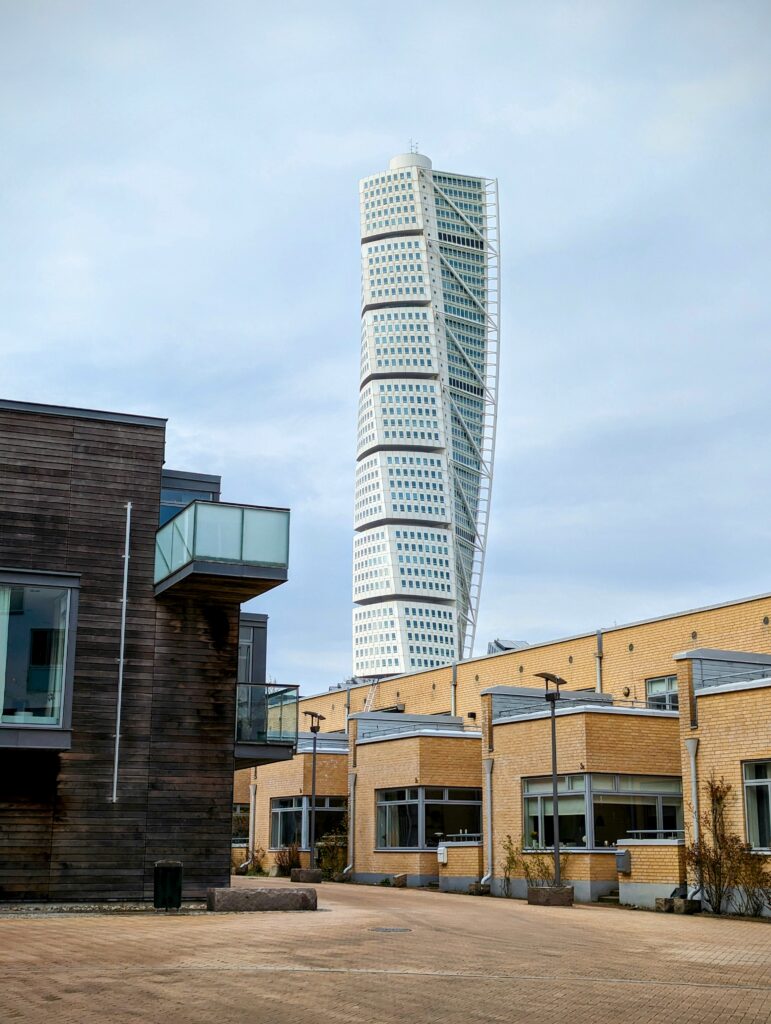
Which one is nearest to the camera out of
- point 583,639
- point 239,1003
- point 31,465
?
point 239,1003

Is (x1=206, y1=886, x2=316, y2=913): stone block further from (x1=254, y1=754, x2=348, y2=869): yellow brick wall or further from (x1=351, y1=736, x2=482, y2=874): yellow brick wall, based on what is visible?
(x1=254, y1=754, x2=348, y2=869): yellow brick wall

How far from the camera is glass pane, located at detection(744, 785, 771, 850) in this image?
24969 millimetres

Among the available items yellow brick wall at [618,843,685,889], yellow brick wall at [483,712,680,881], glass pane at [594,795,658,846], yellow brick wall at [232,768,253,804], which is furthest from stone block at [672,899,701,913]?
yellow brick wall at [232,768,253,804]

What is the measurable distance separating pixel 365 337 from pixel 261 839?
155 metres

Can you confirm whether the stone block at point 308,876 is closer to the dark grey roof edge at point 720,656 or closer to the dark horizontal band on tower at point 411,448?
the dark grey roof edge at point 720,656

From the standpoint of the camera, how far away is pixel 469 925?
807 inches

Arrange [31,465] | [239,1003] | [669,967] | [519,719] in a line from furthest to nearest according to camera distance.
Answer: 1. [519,719]
2. [31,465]
3. [669,967]
4. [239,1003]

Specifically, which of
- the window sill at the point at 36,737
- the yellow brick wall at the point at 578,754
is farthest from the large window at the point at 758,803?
the window sill at the point at 36,737

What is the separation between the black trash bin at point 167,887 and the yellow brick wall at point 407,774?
579 inches

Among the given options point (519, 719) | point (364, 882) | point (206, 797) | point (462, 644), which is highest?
point (462, 644)

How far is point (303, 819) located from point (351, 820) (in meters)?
3.64

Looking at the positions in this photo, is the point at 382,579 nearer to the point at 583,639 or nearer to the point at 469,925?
the point at 583,639

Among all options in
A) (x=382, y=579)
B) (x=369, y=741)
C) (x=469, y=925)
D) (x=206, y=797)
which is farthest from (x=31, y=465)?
→ (x=382, y=579)

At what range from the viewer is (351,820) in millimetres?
40688
